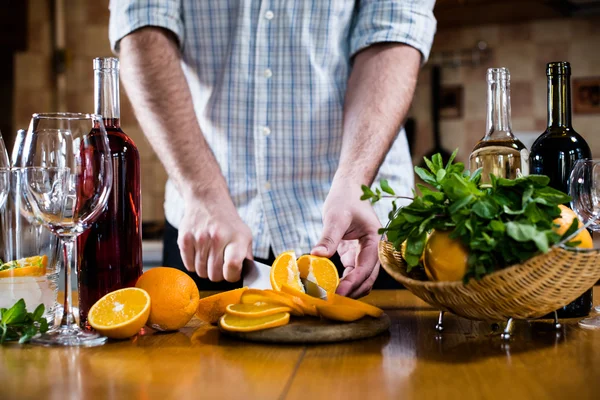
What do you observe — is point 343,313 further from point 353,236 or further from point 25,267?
point 25,267

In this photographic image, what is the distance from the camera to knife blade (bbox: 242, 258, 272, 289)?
0.90m

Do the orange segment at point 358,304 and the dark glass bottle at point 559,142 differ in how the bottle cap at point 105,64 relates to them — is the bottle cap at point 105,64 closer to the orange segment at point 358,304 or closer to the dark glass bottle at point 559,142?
the orange segment at point 358,304

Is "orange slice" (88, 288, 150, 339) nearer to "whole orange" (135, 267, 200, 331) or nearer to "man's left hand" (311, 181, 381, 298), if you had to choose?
"whole orange" (135, 267, 200, 331)

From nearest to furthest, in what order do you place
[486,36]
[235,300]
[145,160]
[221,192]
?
1. [235,300]
2. [221,192]
3. [486,36]
4. [145,160]

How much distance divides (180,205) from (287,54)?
366 mm

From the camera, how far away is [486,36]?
2.98 metres

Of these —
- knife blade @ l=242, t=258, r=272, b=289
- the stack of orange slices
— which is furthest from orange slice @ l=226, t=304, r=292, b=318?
knife blade @ l=242, t=258, r=272, b=289

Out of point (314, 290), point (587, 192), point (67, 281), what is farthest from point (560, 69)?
point (67, 281)

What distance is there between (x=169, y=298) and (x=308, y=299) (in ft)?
0.50

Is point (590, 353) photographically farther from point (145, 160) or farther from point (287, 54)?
point (145, 160)

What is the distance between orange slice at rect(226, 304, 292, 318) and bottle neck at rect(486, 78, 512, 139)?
36 cm

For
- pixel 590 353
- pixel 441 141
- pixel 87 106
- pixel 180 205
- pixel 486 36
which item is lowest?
pixel 590 353

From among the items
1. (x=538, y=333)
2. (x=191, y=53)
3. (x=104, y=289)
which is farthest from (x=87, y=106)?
(x=538, y=333)

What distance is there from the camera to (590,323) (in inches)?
31.7
